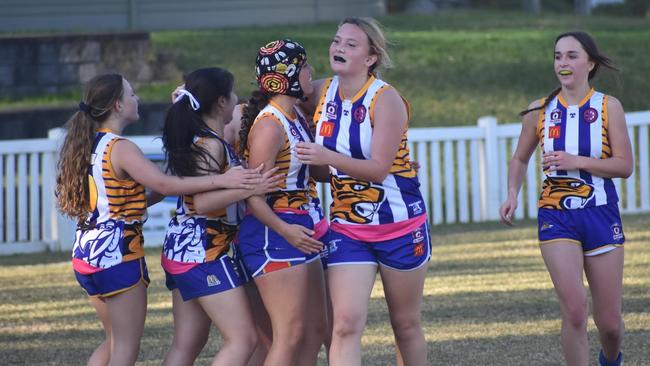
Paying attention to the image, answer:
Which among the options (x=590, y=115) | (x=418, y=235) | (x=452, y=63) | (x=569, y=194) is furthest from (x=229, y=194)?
(x=452, y=63)

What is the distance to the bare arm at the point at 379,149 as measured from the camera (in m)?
5.14

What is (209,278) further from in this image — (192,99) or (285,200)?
(192,99)

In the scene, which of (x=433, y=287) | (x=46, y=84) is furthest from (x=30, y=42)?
(x=433, y=287)

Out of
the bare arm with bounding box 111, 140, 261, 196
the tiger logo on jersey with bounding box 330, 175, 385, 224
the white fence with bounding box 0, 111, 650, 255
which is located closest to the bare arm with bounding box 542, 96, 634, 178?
the tiger logo on jersey with bounding box 330, 175, 385, 224

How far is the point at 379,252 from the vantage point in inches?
211

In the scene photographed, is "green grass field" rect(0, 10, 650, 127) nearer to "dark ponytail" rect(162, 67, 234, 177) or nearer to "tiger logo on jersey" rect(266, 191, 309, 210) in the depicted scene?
"tiger logo on jersey" rect(266, 191, 309, 210)

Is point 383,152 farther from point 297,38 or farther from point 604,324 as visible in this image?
point 297,38

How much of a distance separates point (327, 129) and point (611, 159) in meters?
1.44

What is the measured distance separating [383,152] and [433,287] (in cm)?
431

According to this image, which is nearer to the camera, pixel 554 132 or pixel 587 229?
pixel 587 229

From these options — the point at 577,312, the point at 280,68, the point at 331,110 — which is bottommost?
the point at 577,312

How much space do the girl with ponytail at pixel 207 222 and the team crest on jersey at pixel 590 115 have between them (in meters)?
1.62

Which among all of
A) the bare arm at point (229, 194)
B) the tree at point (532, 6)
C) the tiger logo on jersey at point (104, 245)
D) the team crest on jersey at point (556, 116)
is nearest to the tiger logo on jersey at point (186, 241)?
the bare arm at point (229, 194)

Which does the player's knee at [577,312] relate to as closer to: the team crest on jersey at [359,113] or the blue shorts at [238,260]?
the team crest on jersey at [359,113]
